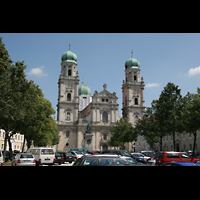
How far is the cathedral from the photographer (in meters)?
80.8

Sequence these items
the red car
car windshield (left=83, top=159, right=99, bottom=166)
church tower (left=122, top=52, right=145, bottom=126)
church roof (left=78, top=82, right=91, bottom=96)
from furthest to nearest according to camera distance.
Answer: church roof (left=78, top=82, right=91, bottom=96) → church tower (left=122, top=52, right=145, bottom=126) → the red car → car windshield (left=83, top=159, right=99, bottom=166)

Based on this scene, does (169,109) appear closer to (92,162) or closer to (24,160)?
(24,160)

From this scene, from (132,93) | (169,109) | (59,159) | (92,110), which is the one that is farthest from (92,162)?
(132,93)

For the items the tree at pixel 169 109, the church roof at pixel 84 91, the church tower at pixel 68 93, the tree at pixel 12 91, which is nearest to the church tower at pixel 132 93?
the church tower at pixel 68 93

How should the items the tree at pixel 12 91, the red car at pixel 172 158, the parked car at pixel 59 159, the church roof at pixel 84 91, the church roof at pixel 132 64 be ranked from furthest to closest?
the church roof at pixel 84 91 < the church roof at pixel 132 64 < the parked car at pixel 59 159 < the tree at pixel 12 91 < the red car at pixel 172 158

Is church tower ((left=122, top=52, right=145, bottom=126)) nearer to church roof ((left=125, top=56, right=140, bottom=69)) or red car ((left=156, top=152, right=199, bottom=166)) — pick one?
church roof ((left=125, top=56, right=140, bottom=69))

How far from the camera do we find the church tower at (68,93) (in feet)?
268

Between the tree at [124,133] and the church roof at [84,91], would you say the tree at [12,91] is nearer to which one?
the tree at [124,133]

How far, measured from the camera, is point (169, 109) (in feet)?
122

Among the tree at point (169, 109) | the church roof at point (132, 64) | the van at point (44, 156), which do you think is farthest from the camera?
the church roof at point (132, 64)

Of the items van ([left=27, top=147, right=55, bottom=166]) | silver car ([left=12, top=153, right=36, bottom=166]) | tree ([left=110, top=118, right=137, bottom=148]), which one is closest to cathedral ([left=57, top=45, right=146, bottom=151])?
tree ([left=110, top=118, right=137, bottom=148])

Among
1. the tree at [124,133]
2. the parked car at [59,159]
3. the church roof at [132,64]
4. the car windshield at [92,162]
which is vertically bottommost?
the parked car at [59,159]

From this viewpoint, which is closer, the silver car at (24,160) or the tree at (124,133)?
the silver car at (24,160)

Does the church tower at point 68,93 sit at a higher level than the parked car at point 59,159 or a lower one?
higher
